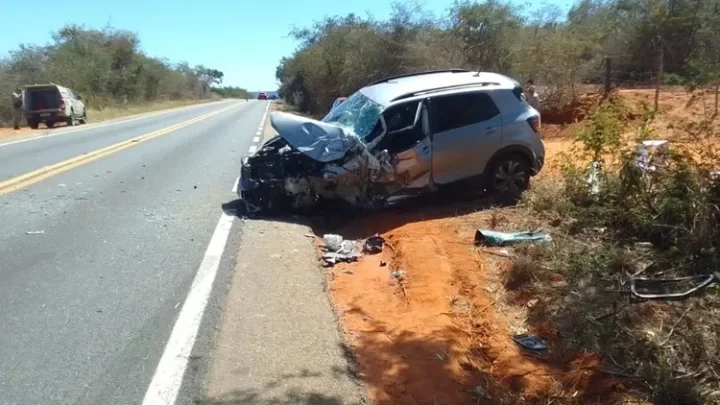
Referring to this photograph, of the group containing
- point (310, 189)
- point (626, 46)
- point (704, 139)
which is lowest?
point (310, 189)

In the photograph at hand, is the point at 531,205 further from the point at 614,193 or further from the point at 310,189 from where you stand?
the point at 310,189

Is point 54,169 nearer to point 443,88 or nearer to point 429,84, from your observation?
point 429,84

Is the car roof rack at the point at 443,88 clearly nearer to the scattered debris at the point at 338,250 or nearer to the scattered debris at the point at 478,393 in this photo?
the scattered debris at the point at 338,250

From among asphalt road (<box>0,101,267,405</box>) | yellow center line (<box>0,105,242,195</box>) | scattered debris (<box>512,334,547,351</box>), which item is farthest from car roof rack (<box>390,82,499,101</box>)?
yellow center line (<box>0,105,242,195</box>)

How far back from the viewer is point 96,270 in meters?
6.12

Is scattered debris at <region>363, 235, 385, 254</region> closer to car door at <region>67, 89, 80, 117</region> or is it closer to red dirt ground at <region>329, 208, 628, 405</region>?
red dirt ground at <region>329, 208, 628, 405</region>

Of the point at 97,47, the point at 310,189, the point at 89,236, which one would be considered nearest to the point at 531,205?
the point at 310,189

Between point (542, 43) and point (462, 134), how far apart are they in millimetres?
14955

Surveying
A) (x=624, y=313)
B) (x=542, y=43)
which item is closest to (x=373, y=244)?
(x=624, y=313)

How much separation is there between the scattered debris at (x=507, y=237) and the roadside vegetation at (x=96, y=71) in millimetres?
29513

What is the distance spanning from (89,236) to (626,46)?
20.0 metres

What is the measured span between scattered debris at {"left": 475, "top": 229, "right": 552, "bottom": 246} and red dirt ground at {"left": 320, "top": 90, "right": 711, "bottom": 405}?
0.69ft

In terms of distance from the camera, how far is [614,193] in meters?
7.44

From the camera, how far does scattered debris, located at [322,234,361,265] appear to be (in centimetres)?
712
